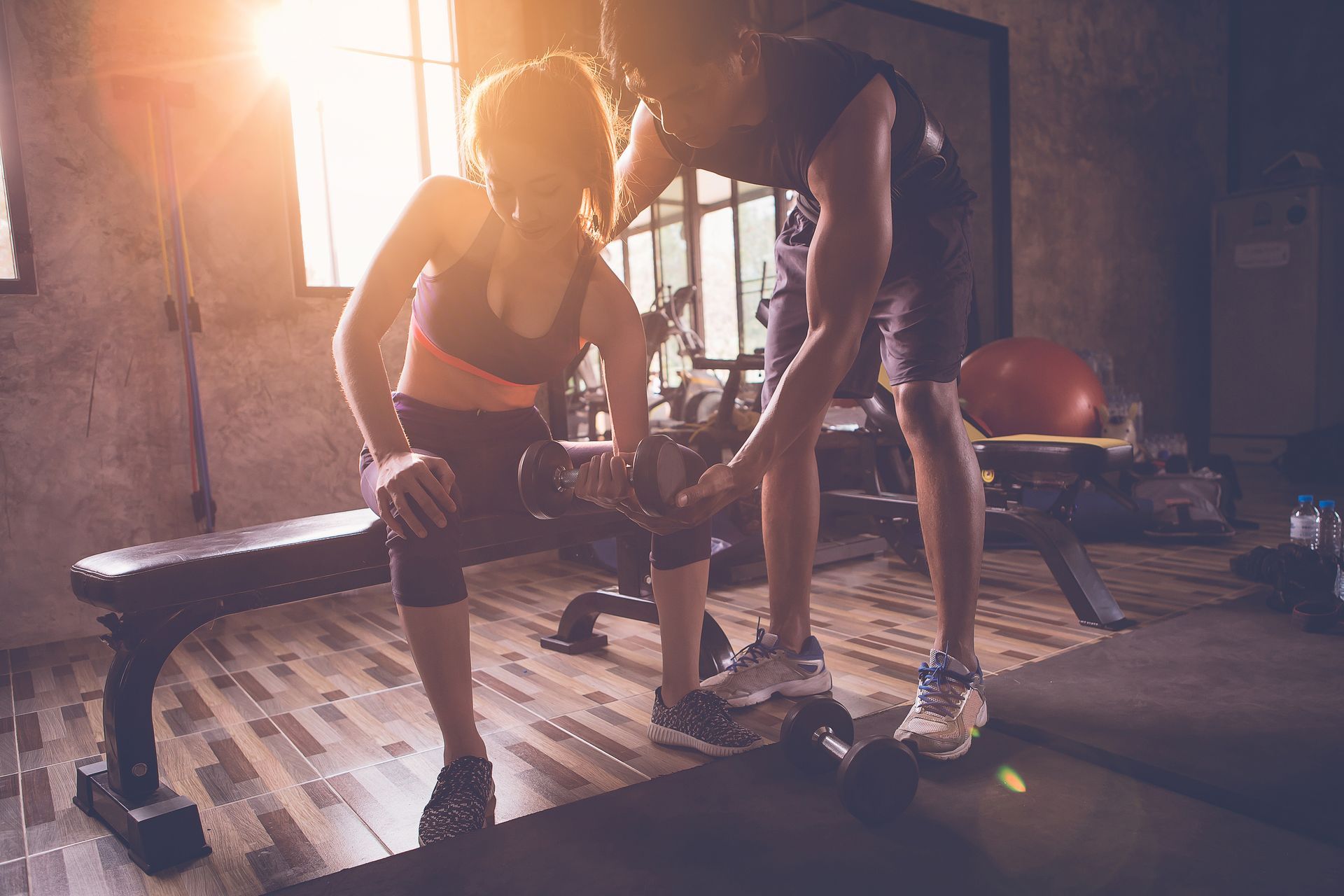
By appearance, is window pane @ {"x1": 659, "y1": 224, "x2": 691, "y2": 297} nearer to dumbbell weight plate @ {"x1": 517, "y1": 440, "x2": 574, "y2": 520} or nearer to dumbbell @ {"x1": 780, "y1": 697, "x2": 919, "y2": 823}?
dumbbell weight plate @ {"x1": 517, "y1": 440, "x2": 574, "y2": 520}

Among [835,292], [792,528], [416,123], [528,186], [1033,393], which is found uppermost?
[416,123]

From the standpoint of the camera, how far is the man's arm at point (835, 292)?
1.15m

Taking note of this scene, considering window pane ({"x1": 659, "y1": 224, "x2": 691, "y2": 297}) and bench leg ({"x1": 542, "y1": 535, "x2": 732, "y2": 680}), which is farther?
window pane ({"x1": 659, "y1": 224, "x2": 691, "y2": 297})

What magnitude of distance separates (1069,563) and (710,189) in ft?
22.4

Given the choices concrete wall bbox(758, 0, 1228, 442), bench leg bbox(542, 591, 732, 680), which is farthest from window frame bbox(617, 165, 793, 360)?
bench leg bbox(542, 591, 732, 680)

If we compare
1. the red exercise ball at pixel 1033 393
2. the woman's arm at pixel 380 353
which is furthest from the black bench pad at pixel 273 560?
the red exercise ball at pixel 1033 393

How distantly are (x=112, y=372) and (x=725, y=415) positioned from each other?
6.42 feet

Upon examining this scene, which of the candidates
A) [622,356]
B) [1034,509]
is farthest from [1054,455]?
[622,356]

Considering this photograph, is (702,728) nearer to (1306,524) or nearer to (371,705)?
(371,705)

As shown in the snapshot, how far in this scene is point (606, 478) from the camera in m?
1.09

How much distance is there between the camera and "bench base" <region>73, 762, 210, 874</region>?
120 cm

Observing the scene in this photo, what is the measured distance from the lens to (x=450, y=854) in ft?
3.76

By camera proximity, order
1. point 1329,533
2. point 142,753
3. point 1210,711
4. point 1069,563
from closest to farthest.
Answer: point 142,753
point 1210,711
point 1069,563
point 1329,533

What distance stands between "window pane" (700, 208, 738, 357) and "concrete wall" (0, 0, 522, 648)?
581 centimetres
